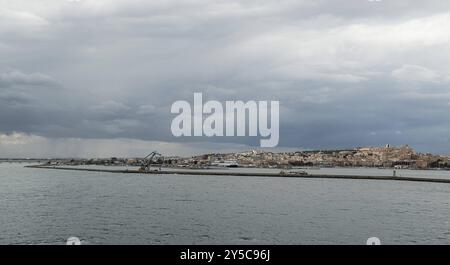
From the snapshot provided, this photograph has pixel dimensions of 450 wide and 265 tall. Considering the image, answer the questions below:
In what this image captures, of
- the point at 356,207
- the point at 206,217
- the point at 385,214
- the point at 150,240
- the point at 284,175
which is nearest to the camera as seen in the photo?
the point at 150,240

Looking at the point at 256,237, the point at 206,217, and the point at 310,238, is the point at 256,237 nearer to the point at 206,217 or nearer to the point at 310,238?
the point at 310,238

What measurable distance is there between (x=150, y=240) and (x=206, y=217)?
11.8 meters

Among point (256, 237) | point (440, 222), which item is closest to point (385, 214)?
point (440, 222)

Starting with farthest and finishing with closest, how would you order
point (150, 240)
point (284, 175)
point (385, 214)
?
point (284, 175) < point (385, 214) < point (150, 240)

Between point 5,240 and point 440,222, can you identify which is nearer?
Answer: point 5,240

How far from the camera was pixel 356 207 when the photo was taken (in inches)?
2137

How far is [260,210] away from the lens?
48.1m
